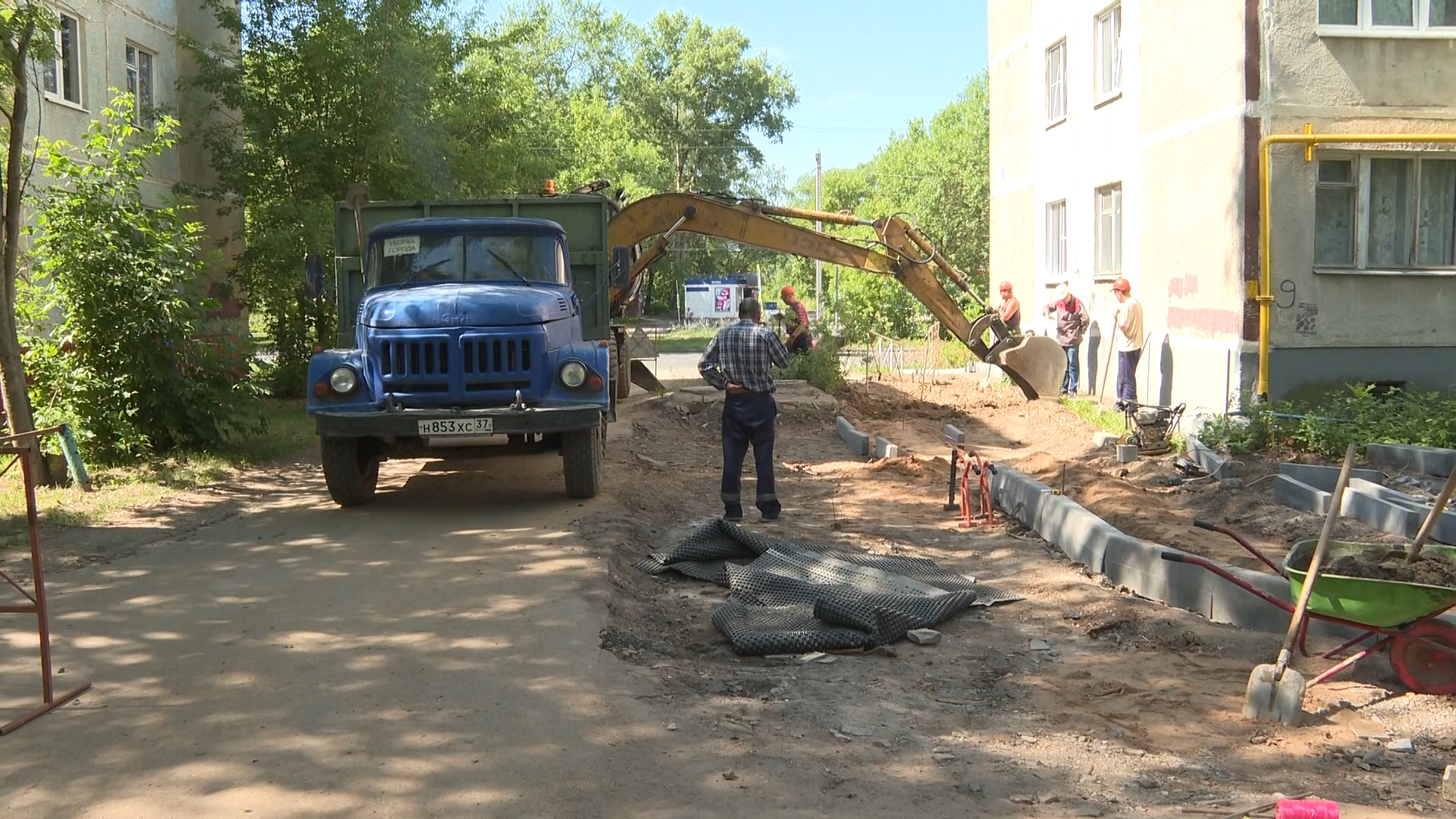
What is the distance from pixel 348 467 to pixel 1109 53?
14.4 metres

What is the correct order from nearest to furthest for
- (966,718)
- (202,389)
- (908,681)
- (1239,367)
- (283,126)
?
(966,718) < (908,681) < (202,389) < (1239,367) < (283,126)

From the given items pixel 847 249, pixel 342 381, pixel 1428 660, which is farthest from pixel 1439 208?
pixel 342 381

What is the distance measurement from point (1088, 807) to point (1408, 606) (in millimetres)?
2140

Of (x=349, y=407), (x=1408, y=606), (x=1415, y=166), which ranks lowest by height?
(x=1408, y=606)

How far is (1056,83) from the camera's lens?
22.2m

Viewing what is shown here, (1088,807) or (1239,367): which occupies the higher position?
(1239,367)

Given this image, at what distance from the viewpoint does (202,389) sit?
1286 centimetres

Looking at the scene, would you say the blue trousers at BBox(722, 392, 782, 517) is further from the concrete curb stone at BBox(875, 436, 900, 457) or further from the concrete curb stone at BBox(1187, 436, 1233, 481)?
the concrete curb stone at BBox(1187, 436, 1233, 481)

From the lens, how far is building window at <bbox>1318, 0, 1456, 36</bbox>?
567 inches

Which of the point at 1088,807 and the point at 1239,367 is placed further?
the point at 1239,367

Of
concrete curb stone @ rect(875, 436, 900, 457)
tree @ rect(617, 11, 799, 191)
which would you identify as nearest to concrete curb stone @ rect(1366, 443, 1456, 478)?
concrete curb stone @ rect(875, 436, 900, 457)

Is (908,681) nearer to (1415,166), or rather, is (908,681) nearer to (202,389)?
(202,389)

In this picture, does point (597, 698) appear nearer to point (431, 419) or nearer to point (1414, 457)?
point (431, 419)

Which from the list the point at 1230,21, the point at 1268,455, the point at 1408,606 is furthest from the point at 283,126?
the point at 1408,606
